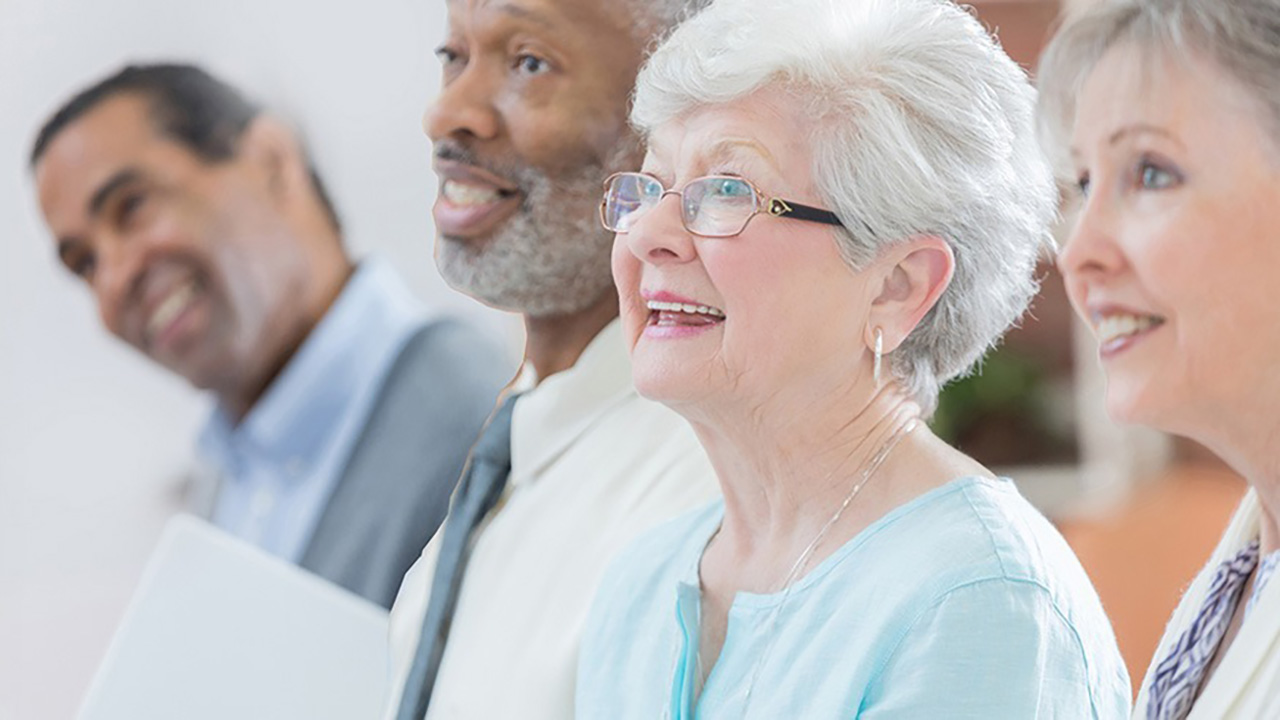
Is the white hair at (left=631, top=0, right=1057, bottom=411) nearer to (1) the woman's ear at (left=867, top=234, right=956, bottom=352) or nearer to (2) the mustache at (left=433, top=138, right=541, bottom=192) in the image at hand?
(1) the woman's ear at (left=867, top=234, right=956, bottom=352)

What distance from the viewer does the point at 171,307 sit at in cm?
213

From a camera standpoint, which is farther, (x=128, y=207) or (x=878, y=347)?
(x=128, y=207)

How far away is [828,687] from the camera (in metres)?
1.10

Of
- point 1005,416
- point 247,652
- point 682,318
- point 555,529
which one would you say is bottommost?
point 1005,416

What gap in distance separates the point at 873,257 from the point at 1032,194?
0.52ft

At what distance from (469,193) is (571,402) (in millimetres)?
246

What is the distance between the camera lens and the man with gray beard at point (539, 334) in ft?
4.94

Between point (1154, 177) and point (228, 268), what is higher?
point (1154, 177)

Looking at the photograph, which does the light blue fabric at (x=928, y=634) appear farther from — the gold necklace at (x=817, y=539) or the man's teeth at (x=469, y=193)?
the man's teeth at (x=469, y=193)

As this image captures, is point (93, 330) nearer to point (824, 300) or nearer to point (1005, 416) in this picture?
point (824, 300)

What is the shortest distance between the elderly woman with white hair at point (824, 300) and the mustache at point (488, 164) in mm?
350

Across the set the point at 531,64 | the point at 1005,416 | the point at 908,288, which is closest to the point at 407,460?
the point at 531,64

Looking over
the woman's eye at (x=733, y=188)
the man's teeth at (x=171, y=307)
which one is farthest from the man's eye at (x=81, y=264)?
the woman's eye at (x=733, y=188)

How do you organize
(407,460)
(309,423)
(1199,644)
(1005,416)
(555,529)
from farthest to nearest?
(1005,416) < (309,423) < (407,460) < (555,529) < (1199,644)
